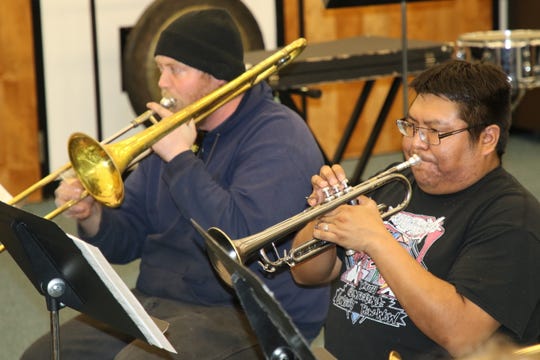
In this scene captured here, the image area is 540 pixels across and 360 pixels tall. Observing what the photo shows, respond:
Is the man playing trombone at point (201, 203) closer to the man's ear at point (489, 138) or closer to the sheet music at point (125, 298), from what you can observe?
the sheet music at point (125, 298)

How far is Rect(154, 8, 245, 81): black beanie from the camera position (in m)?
2.80

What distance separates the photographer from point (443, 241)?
2.18m

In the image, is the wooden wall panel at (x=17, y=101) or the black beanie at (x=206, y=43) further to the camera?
the wooden wall panel at (x=17, y=101)

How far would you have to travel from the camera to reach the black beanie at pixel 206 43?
9.20 ft

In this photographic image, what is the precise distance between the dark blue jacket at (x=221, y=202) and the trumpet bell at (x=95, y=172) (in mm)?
157

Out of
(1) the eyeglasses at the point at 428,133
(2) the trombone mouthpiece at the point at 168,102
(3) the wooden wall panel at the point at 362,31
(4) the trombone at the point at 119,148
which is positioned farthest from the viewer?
(3) the wooden wall panel at the point at 362,31

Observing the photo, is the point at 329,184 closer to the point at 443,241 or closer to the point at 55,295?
the point at 443,241

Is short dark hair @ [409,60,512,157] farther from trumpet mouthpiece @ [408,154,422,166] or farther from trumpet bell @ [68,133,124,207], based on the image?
trumpet bell @ [68,133,124,207]

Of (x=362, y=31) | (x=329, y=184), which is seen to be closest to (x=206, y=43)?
(x=329, y=184)

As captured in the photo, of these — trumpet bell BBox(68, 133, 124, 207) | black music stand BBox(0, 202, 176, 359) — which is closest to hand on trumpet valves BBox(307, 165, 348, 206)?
black music stand BBox(0, 202, 176, 359)

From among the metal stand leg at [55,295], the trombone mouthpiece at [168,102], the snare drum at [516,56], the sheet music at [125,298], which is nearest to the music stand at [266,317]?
the sheet music at [125,298]

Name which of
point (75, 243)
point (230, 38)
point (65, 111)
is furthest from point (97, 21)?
point (75, 243)

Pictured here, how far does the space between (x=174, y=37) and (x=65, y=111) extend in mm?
2840

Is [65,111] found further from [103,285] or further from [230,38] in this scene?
[103,285]
